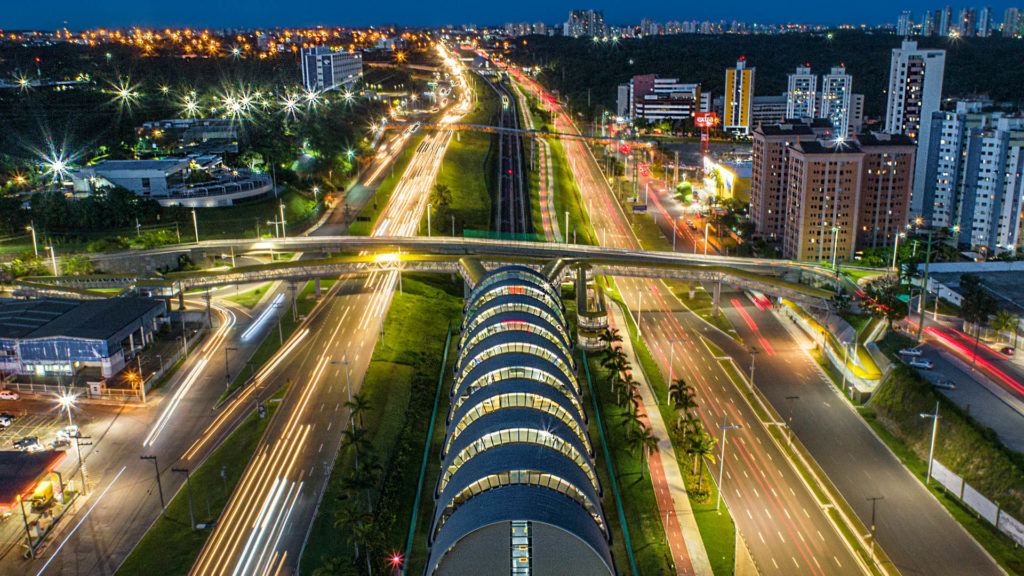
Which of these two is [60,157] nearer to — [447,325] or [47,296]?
[47,296]

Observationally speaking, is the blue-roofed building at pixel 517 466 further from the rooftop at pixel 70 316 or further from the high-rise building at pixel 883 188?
the high-rise building at pixel 883 188

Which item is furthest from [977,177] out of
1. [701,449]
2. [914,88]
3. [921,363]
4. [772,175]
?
[701,449]

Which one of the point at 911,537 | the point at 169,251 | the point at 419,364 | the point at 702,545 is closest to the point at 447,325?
the point at 419,364

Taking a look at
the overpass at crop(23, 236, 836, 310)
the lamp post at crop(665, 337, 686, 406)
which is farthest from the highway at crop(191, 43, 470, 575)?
the lamp post at crop(665, 337, 686, 406)

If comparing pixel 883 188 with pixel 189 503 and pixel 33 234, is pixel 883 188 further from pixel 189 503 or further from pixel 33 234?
pixel 33 234

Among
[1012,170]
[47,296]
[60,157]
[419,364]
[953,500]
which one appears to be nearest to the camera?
[953,500]

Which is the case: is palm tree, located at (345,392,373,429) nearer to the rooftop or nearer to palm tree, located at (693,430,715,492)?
palm tree, located at (693,430,715,492)

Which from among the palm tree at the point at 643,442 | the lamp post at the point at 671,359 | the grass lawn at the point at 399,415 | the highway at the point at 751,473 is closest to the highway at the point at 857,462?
the highway at the point at 751,473

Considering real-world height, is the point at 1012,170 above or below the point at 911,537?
above
